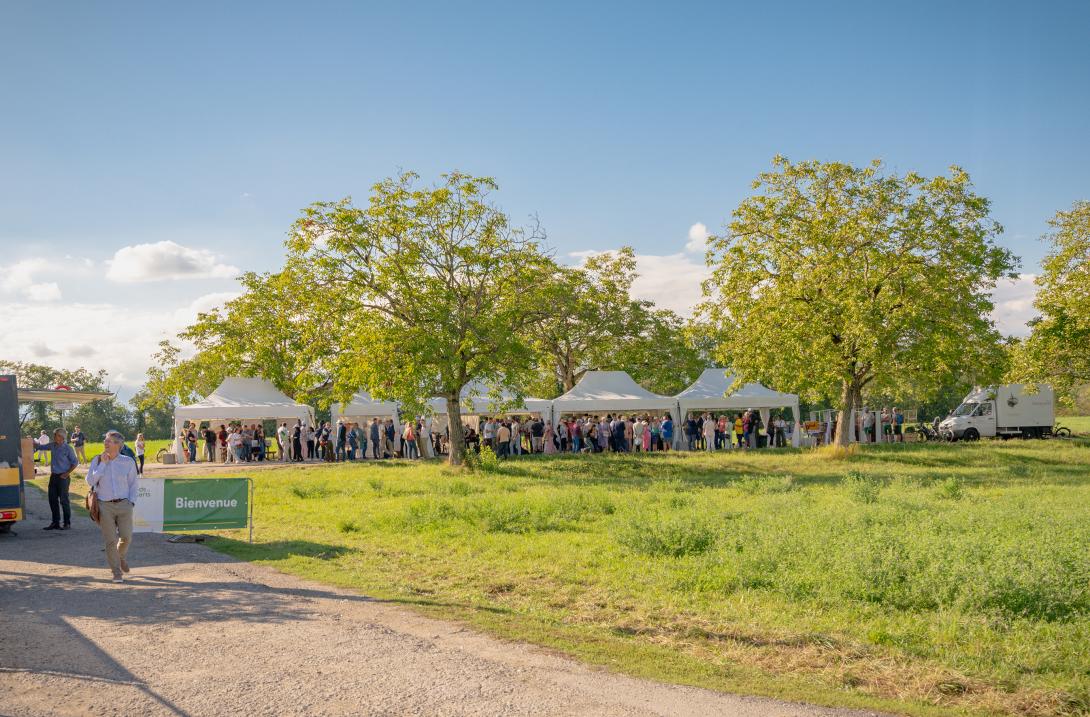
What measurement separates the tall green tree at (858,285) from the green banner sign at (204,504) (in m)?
18.4

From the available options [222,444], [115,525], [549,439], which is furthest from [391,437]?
[115,525]

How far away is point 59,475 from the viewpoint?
44.5ft

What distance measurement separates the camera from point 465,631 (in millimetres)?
7023

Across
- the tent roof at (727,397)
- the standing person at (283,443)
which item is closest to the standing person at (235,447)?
the standing person at (283,443)

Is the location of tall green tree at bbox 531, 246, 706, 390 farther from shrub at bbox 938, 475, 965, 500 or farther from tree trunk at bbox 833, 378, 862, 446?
shrub at bbox 938, 475, 965, 500

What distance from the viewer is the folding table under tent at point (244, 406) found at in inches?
1169

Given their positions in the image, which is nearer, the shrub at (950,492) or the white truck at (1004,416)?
the shrub at (950,492)

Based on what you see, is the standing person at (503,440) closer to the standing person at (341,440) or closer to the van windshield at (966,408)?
the standing person at (341,440)

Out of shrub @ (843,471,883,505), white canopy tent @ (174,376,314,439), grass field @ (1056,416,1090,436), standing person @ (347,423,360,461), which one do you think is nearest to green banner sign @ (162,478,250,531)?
shrub @ (843,471,883,505)

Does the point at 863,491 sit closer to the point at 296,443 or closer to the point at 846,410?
the point at 846,410

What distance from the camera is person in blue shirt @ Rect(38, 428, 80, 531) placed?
532 inches

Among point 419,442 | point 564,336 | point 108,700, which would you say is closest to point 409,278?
point 419,442

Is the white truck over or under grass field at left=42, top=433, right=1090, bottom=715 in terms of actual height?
over

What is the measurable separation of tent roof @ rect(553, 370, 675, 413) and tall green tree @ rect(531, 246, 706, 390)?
22.0 feet
